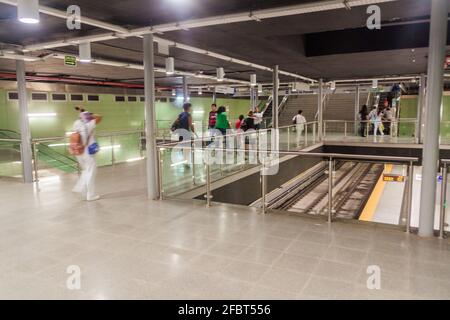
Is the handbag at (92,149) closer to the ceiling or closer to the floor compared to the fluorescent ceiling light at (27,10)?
closer to the floor

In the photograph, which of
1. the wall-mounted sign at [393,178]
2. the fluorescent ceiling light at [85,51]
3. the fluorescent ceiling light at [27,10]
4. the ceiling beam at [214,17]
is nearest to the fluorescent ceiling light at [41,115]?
the ceiling beam at [214,17]

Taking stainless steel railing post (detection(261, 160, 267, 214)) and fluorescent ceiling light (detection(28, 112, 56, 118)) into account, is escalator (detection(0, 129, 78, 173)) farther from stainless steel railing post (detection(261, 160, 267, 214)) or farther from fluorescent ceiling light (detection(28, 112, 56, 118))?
stainless steel railing post (detection(261, 160, 267, 214))

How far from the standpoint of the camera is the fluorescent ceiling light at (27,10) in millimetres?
3375

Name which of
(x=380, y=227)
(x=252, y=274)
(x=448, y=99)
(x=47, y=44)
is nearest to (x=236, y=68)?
(x=47, y=44)

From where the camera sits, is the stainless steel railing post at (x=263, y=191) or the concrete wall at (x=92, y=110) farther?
the concrete wall at (x=92, y=110)

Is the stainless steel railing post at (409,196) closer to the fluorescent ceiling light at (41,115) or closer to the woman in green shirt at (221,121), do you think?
the woman in green shirt at (221,121)

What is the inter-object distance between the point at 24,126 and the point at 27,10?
12.9 feet

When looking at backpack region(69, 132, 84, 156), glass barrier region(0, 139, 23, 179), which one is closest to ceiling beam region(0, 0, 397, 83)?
backpack region(69, 132, 84, 156)

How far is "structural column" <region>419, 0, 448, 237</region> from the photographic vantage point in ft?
11.8

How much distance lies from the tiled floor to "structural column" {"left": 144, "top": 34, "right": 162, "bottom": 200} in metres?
0.54

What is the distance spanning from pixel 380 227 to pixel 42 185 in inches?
235

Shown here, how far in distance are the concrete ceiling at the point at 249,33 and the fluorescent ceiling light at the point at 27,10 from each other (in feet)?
2.04
